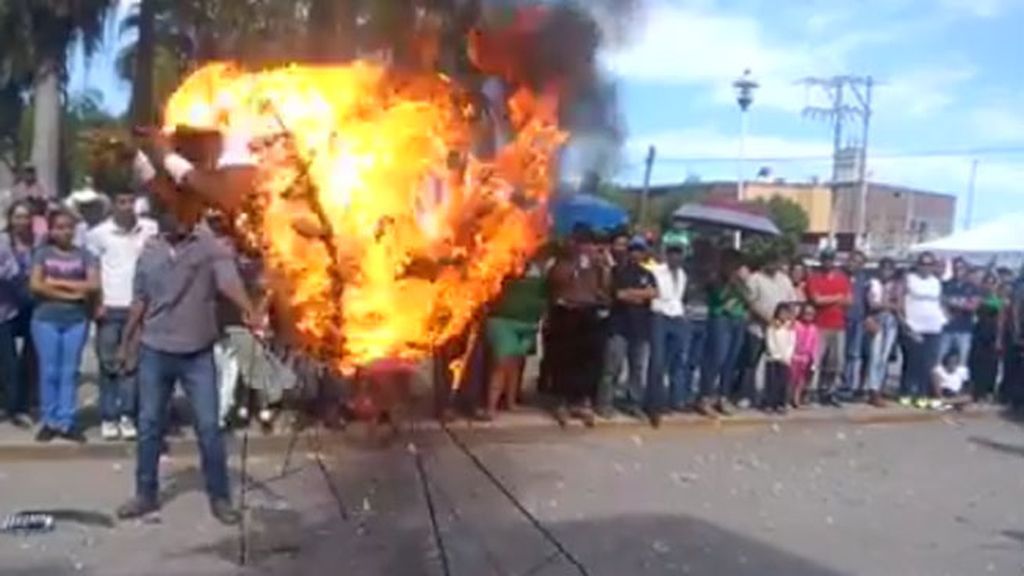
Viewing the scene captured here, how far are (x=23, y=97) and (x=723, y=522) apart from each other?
85.1ft

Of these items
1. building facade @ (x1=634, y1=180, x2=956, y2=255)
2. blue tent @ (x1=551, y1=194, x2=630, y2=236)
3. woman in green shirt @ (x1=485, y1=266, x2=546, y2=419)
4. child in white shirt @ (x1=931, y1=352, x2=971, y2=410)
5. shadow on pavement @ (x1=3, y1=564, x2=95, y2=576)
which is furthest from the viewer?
building facade @ (x1=634, y1=180, x2=956, y2=255)

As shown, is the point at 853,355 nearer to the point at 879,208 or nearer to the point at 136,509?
the point at 136,509

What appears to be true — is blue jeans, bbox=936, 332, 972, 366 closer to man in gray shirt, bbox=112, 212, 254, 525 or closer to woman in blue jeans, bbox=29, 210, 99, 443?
woman in blue jeans, bbox=29, 210, 99, 443

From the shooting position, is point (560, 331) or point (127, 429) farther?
point (560, 331)

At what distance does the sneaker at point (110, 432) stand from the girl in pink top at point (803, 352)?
6696 mm

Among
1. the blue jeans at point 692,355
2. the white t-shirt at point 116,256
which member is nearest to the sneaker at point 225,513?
the white t-shirt at point 116,256

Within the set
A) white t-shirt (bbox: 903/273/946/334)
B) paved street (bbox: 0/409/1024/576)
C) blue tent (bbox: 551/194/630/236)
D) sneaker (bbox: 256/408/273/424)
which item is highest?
blue tent (bbox: 551/194/630/236)

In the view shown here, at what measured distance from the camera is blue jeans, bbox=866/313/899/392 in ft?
48.9

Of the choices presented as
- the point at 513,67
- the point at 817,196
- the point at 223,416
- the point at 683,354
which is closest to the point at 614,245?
the point at 683,354

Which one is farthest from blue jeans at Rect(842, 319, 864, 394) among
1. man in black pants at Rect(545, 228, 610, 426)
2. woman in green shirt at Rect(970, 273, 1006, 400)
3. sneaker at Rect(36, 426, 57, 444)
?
sneaker at Rect(36, 426, 57, 444)

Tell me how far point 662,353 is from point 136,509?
572cm

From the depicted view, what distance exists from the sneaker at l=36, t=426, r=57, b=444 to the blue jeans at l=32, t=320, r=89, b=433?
28mm

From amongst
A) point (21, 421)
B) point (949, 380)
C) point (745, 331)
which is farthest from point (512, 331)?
point (949, 380)

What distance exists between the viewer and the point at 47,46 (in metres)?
18.9
